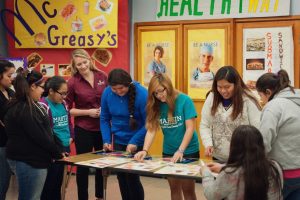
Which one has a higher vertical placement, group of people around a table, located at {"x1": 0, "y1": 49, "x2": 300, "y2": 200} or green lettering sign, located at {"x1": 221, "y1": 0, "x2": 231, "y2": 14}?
green lettering sign, located at {"x1": 221, "y1": 0, "x2": 231, "y2": 14}

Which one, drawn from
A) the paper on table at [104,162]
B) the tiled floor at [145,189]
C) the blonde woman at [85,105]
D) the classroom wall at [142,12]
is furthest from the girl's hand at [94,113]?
the classroom wall at [142,12]

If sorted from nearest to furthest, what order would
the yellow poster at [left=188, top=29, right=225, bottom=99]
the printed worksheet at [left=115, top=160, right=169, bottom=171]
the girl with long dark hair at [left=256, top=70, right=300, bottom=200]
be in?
the girl with long dark hair at [left=256, top=70, right=300, bottom=200] < the printed worksheet at [left=115, top=160, right=169, bottom=171] < the yellow poster at [left=188, top=29, right=225, bottom=99]

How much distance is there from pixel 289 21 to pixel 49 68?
3247mm

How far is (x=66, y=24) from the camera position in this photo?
573 cm

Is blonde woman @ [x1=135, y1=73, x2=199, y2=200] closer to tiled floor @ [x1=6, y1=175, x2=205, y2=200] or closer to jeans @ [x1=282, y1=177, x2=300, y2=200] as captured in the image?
jeans @ [x1=282, y1=177, x2=300, y2=200]

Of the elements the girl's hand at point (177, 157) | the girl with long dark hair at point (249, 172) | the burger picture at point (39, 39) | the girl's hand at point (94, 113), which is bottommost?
the girl's hand at point (177, 157)

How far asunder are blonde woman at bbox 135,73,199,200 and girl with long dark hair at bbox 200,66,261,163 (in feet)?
0.65

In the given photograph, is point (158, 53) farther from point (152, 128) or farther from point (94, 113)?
point (152, 128)

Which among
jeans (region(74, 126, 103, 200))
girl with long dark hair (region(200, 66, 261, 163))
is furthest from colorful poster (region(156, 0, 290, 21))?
girl with long dark hair (region(200, 66, 261, 163))

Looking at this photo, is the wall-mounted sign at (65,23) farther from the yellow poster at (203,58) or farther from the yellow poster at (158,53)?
the yellow poster at (203,58)

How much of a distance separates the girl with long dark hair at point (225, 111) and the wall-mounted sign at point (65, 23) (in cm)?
284

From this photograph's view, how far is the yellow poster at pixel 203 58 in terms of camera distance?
5344 millimetres

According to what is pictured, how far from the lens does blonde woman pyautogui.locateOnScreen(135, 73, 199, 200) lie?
3188 millimetres

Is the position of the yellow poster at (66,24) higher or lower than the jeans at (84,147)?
higher
